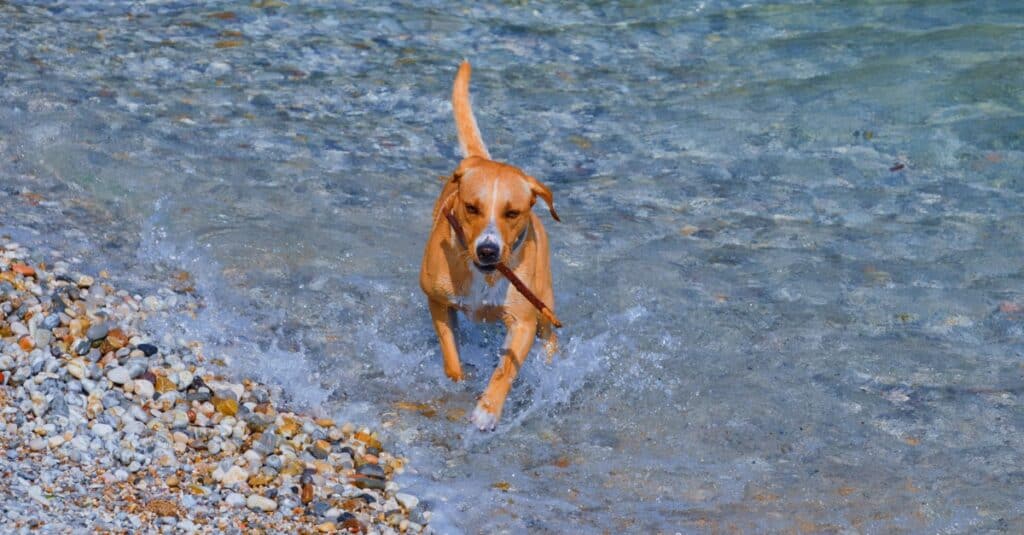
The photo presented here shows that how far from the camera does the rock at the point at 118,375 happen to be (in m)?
4.98

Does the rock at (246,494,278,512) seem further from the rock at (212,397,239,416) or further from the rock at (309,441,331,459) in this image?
the rock at (212,397,239,416)

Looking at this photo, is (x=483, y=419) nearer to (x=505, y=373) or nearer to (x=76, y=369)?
(x=505, y=373)

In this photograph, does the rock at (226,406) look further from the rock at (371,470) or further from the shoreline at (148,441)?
the rock at (371,470)

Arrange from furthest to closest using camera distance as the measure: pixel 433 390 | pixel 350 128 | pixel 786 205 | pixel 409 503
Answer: pixel 350 128 → pixel 786 205 → pixel 433 390 → pixel 409 503

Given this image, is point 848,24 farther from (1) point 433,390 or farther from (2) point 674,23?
(1) point 433,390

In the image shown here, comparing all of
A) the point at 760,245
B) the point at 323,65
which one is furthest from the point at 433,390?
the point at 323,65

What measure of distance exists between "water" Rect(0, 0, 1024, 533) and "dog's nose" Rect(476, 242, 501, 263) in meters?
0.86

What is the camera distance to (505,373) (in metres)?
5.67

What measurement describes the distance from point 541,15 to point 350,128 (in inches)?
118

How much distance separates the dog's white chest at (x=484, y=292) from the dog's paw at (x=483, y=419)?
1.60 ft

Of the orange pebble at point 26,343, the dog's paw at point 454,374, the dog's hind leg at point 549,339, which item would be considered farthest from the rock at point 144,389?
the dog's hind leg at point 549,339

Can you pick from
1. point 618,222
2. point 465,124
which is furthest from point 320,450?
point 618,222

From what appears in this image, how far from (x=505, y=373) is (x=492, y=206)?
857 mm

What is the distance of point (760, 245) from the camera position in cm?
763
